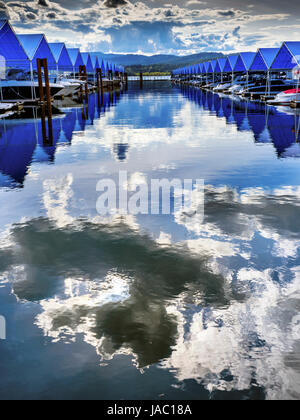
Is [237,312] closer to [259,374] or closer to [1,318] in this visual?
[259,374]

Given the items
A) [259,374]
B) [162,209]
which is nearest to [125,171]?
[162,209]

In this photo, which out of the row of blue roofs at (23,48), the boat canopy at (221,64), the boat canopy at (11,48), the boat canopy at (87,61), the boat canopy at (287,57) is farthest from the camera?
the boat canopy at (87,61)

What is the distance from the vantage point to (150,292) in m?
4.33

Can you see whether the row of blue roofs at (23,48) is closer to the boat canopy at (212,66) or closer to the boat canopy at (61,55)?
the boat canopy at (61,55)

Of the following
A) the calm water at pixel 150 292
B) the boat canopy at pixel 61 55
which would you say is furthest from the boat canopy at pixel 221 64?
the calm water at pixel 150 292

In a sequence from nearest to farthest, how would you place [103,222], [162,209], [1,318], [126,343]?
[126,343], [1,318], [103,222], [162,209]

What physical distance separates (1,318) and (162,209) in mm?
3727

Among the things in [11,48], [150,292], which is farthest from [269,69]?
[150,292]

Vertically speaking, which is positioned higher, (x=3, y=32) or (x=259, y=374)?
(x=3, y=32)

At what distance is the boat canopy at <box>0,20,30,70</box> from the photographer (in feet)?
96.6

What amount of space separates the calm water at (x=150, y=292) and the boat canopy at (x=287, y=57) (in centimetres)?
2687

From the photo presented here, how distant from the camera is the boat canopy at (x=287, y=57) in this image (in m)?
32.6

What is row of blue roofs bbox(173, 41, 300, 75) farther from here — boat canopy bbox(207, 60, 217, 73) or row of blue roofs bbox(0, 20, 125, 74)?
row of blue roofs bbox(0, 20, 125, 74)

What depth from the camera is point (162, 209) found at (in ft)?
23.2
